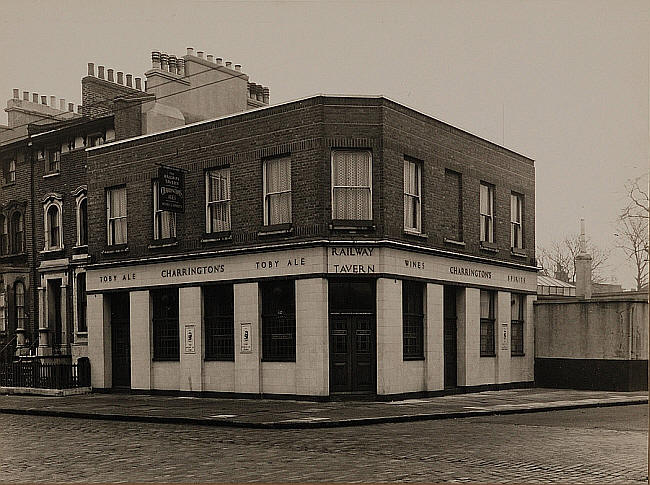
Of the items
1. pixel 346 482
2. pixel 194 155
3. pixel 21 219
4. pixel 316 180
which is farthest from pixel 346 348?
pixel 21 219

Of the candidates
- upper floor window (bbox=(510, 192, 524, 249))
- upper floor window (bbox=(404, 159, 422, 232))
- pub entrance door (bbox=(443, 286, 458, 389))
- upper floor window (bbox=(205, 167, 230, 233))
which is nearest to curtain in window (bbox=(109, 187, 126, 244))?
upper floor window (bbox=(205, 167, 230, 233))

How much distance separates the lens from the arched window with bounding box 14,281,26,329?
33438mm

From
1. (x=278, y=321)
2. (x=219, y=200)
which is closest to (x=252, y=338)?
(x=278, y=321)

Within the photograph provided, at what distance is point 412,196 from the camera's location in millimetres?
24641

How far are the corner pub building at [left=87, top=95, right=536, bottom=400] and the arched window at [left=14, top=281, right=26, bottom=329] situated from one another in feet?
21.0

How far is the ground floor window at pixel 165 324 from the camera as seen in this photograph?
26.4m

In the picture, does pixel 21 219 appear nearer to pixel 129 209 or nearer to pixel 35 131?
pixel 35 131

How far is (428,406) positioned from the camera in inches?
843

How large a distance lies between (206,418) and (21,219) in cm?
1888

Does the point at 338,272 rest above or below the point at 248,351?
above

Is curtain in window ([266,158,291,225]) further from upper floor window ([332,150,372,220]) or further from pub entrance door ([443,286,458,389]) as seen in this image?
pub entrance door ([443,286,458,389])

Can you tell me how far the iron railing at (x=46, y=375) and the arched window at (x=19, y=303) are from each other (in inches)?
184

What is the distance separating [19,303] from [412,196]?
59.0 feet

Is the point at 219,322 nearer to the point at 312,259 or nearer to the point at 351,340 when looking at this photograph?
the point at 312,259
